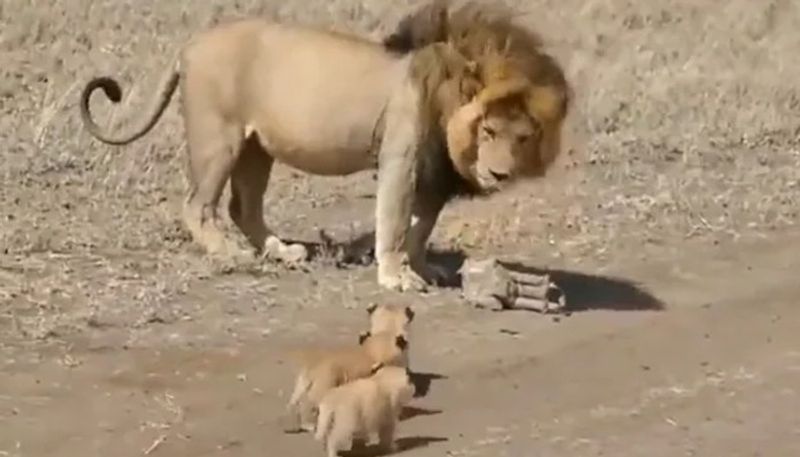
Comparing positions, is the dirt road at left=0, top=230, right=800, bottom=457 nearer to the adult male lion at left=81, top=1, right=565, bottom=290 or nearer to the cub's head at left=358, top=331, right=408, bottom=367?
the cub's head at left=358, top=331, right=408, bottom=367

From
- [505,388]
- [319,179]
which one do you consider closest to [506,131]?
[505,388]

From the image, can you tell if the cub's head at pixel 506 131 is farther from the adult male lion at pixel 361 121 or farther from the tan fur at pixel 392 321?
the tan fur at pixel 392 321

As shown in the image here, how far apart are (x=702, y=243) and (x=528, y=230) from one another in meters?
0.79

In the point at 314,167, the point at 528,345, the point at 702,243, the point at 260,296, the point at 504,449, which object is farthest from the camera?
the point at 702,243

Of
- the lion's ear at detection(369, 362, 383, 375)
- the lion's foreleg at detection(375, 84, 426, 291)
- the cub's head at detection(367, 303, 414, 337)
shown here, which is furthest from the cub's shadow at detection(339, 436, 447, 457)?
the lion's foreleg at detection(375, 84, 426, 291)

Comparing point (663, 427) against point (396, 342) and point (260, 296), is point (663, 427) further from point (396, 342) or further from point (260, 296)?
point (260, 296)

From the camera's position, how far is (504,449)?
18.9 ft

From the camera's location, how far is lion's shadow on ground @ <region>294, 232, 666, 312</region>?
792 cm

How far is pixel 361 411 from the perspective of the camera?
5516 mm

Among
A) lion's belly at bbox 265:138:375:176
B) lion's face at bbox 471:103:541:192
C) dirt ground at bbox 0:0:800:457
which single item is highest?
lion's face at bbox 471:103:541:192

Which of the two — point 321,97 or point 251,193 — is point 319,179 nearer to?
point 251,193

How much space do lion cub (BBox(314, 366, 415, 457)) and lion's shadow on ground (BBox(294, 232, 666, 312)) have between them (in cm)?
224

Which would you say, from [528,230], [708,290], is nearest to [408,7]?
[528,230]

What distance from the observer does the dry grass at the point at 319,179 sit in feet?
26.5
